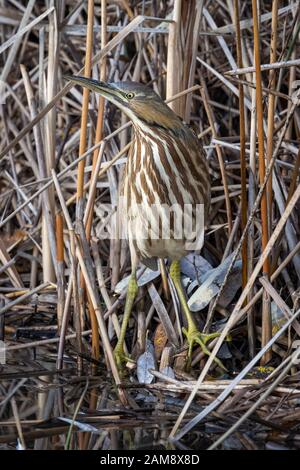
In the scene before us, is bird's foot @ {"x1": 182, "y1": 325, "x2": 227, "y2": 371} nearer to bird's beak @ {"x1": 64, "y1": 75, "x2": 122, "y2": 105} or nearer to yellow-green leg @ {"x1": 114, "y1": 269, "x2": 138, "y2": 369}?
yellow-green leg @ {"x1": 114, "y1": 269, "x2": 138, "y2": 369}

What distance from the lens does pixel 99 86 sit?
2570mm

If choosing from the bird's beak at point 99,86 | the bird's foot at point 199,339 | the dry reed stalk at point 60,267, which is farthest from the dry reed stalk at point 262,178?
the dry reed stalk at point 60,267

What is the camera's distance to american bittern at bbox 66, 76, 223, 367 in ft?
8.82

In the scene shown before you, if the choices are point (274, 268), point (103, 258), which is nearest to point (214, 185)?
point (103, 258)

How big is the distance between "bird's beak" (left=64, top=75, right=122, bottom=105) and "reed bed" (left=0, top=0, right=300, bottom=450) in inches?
3.9

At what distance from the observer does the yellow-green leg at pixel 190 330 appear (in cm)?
273

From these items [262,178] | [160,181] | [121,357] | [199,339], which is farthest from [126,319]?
[262,178]

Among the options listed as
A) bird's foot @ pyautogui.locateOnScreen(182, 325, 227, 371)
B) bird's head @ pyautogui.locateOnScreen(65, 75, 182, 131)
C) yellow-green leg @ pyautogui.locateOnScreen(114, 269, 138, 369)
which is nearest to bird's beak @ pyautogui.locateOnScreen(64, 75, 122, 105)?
bird's head @ pyautogui.locateOnScreen(65, 75, 182, 131)

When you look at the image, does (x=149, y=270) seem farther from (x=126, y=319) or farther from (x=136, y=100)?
(x=136, y=100)

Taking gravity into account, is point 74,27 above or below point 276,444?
above
